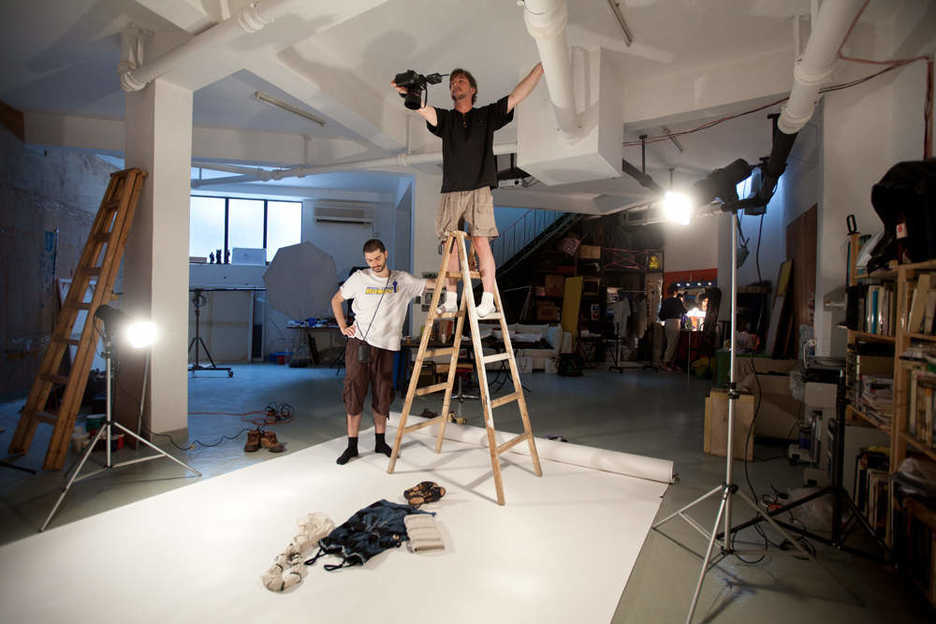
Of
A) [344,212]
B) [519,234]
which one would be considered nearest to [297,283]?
[344,212]

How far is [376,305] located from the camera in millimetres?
3400

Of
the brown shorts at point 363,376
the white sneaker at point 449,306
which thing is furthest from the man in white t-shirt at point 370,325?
the white sneaker at point 449,306

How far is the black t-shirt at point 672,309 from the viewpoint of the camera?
10102mm

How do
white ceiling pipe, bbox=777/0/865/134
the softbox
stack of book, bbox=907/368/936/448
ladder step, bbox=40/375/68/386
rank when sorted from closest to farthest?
stack of book, bbox=907/368/936/448
white ceiling pipe, bbox=777/0/865/134
ladder step, bbox=40/375/68/386
the softbox

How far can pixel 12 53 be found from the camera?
428cm

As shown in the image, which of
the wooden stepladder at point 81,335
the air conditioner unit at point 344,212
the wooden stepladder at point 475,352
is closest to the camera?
the wooden stepladder at point 475,352

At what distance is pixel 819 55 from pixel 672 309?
8081 mm

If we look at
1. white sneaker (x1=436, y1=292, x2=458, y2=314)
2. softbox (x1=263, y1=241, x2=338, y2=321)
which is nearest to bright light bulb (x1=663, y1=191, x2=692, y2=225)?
white sneaker (x1=436, y1=292, x2=458, y2=314)

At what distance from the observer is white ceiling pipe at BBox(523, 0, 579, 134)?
91.4 inches

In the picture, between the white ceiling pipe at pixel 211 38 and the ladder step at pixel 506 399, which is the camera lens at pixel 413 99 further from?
the ladder step at pixel 506 399

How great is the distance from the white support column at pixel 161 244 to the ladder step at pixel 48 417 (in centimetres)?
53

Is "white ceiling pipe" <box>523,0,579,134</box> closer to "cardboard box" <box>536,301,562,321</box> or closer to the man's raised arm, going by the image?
the man's raised arm

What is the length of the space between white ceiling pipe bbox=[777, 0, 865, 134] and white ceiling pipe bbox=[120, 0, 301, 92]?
2.94 meters

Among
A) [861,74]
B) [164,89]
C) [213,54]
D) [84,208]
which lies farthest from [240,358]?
[861,74]
